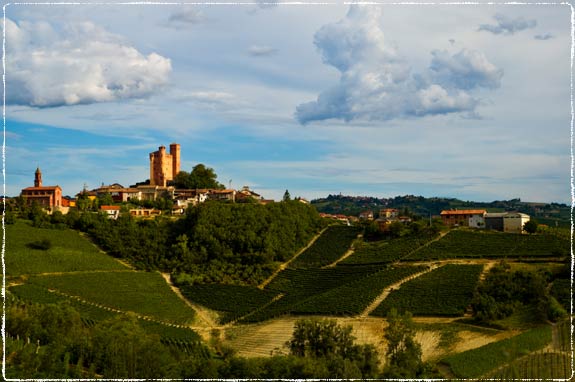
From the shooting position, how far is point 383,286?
148ft

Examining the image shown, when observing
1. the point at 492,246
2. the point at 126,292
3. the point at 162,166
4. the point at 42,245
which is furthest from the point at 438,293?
the point at 162,166

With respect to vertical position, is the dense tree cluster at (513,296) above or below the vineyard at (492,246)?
below

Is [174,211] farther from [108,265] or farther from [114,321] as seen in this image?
[114,321]

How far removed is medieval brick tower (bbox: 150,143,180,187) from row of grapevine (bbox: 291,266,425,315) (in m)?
45.3

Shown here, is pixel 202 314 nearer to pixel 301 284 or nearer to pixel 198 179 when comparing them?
pixel 301 284

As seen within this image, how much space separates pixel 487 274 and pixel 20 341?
1083 inches

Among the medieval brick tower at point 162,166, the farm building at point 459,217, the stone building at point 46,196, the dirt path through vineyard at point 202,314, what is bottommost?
the dirt path through vineyard at point 202,314

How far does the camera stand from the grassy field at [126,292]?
149 feet

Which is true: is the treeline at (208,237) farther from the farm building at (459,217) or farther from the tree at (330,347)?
the tree at (330,347)

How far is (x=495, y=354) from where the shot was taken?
108ft

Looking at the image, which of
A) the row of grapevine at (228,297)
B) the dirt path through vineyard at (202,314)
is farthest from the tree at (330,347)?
the row of grapevine at (228,297)

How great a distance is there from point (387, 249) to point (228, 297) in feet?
Answer: 43.3

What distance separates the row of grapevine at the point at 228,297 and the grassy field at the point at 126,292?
137 centimetres

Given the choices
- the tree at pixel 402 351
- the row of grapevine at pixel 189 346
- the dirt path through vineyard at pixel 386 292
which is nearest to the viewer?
the tree at pixel 402 351
